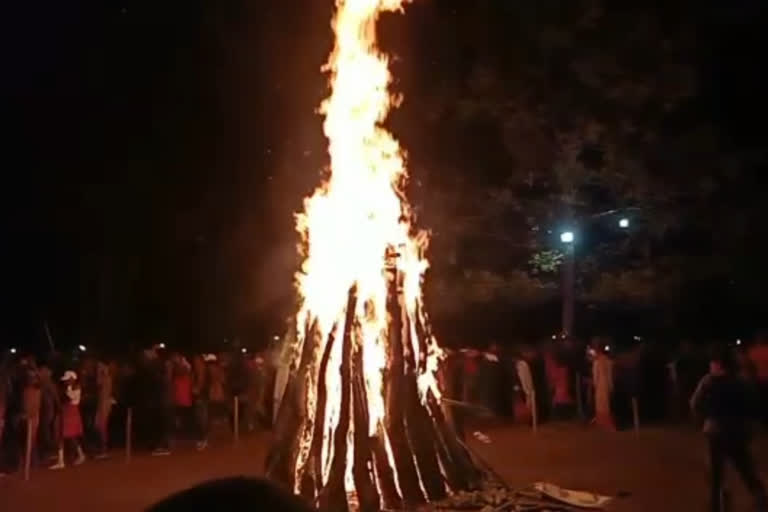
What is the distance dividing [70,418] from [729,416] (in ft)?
29.8

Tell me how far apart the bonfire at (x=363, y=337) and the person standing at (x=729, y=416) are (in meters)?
2.43

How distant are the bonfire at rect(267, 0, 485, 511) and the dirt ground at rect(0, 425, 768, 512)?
6.30 ft

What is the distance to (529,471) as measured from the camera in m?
13.9

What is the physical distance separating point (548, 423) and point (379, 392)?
936 cm

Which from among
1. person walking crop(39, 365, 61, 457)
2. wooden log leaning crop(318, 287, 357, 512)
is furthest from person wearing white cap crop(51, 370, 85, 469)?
wooden log leaning crop(318, 287, 357, 512)

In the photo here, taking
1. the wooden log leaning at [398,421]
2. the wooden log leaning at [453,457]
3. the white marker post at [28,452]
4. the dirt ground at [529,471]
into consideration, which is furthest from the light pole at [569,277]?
the wooden log leaning at [398,421]

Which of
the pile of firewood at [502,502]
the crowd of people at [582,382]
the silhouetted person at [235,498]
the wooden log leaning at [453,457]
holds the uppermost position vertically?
the crowd of people at [582,382]

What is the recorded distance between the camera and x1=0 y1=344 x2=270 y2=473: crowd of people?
15.2 meters

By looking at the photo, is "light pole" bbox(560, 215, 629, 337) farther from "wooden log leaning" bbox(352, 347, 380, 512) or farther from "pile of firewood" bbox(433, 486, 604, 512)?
"wooden log leaning" bbox(352, 347, 380, 512)

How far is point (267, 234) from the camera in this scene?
2955 cm

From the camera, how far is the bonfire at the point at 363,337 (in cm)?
1063

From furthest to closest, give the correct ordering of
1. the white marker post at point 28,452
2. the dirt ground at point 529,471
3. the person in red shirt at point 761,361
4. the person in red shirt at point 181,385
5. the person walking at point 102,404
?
the person in red shirt at point 181,385
the person in red shirt at point 761,361
the person walking at point 102,404
the white marker post at point 28,452
the dirt ground at point 529,471

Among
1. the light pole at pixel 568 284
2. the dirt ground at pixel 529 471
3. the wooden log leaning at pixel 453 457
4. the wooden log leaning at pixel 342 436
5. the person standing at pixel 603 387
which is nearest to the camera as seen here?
the wooden log leaning at pixel 342 436

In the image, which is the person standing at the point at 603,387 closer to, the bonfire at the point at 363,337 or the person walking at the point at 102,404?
the bonfire at the point at 363,337
